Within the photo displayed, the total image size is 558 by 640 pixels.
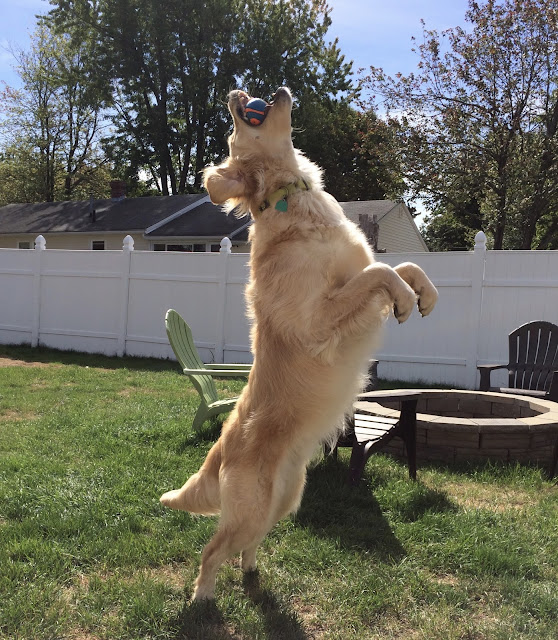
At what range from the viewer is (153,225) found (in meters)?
21.4

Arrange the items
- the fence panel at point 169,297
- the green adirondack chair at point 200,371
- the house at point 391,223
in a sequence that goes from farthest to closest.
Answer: the house at point 391,223, the fence panel at point 169,297, the green adirondack chair at point 200,371

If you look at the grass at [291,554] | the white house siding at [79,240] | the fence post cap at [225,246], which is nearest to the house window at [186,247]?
the white house siding at [79,240]

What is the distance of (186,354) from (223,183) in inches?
149

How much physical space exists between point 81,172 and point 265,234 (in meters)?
38.1

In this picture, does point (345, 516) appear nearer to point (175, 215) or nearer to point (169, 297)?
point (169, 297)

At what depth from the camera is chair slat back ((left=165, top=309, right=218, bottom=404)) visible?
5.99m

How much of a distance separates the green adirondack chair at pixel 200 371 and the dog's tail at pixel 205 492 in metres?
2.34

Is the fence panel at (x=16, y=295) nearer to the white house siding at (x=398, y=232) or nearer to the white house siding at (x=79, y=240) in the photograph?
the white house siding at (x=79, y=240)

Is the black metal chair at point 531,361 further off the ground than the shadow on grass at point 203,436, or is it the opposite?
the black metal chair at point 531,361

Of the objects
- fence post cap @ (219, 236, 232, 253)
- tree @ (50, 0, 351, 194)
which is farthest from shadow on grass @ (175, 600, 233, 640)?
tree @ (50, 0, 351, 194)

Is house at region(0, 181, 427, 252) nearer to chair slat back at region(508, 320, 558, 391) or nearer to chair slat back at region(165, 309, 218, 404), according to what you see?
chair slat back at region(165, 309, 218, 404)

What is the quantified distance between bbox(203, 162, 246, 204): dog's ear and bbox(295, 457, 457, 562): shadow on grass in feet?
7.13

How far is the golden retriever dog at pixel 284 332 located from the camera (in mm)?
2641

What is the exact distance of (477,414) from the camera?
19.8 ft
